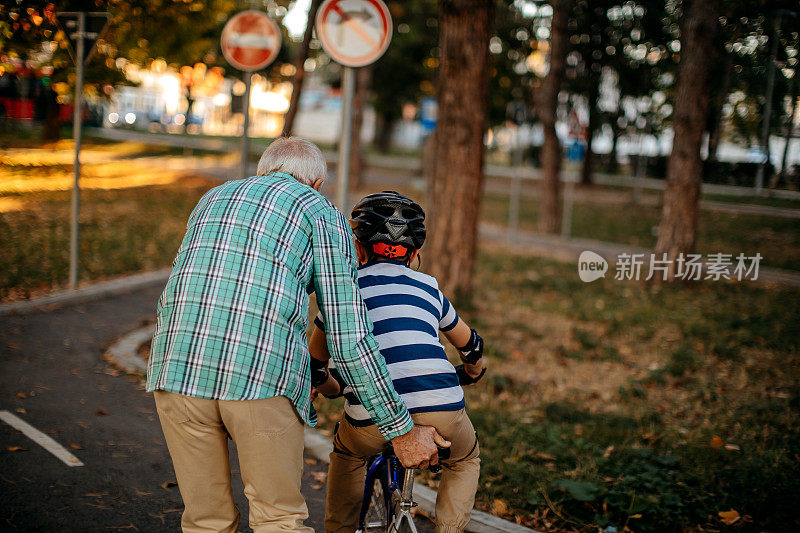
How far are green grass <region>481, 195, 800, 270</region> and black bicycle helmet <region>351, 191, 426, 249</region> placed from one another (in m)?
5.18

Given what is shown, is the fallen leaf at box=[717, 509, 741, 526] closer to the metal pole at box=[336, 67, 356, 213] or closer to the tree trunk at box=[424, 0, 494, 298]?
the metal pole at box=[336, 67, 356, 213]

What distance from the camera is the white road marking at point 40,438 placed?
186 inches

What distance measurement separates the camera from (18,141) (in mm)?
19672

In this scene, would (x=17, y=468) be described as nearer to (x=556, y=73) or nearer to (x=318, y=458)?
(x=318, y=458)

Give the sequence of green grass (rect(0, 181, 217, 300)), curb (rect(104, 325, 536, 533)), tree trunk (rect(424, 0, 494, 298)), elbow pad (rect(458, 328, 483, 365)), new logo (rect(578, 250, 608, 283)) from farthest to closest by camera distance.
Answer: green grass (rect(0, 181, 217, 300))
tree trunk (rect(424, 0, 494, 298))
new logo (rect(578, 250, 608, 283))
curb (rect(104, 325, 536, 533))
elbow pad (rect(458, 328, 483, 365))

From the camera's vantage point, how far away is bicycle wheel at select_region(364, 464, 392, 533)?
311cm

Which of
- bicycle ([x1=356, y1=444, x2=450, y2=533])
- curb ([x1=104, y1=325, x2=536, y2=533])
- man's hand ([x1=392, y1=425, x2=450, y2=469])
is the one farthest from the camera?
curb ([x1=104, y1=325, x2=536, y2=533])

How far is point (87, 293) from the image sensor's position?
29.0 feet

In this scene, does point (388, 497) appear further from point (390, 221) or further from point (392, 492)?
point (390, 221)

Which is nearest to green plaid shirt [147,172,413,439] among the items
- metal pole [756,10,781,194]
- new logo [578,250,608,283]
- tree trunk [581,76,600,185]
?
new logo [578,250,608,283]

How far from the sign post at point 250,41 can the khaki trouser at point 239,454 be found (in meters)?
6.43

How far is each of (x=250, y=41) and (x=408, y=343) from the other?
6807 millimetres

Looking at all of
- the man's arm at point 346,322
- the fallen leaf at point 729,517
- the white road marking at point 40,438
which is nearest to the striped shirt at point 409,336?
the man's arm at point 346,322

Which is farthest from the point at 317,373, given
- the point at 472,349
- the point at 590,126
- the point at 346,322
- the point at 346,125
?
the point at 590,126
